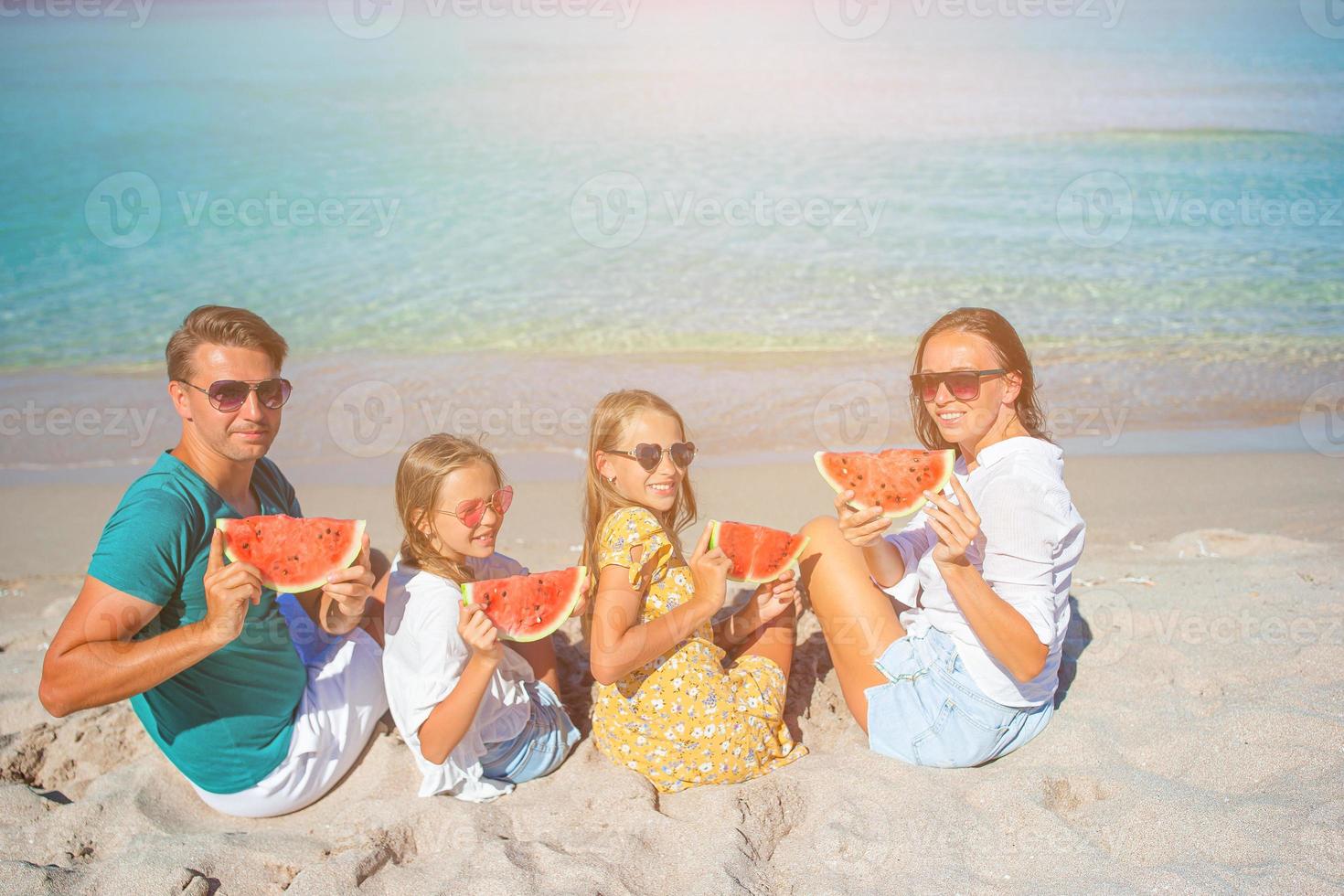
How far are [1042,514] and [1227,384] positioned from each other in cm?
767

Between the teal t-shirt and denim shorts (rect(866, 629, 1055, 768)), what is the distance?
7.64 ft

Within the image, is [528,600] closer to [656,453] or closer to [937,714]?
[656,453]

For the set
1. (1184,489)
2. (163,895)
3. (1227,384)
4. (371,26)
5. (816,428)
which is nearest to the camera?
(163,895)

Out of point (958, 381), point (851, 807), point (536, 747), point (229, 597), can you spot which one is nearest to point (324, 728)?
point (536, 747)

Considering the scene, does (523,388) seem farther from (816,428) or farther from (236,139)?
(236,139)

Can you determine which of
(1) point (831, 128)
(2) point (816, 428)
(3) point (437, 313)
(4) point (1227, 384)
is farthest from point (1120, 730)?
(1) point (831, 128)

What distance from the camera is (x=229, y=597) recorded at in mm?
3146

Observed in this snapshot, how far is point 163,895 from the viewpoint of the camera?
3.28 m

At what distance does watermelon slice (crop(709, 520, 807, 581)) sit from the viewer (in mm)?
3984

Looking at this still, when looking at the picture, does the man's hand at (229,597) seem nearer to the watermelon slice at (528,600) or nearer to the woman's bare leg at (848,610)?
the watermelon slice at (528,600)

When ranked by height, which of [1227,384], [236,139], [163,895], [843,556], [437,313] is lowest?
[163,895]

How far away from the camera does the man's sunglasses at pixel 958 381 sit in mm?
3850

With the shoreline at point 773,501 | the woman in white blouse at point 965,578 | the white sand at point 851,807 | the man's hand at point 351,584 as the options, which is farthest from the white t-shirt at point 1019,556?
the shoreline at point 773,501

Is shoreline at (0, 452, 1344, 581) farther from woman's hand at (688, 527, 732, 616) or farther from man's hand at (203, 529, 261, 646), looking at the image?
man's hand at (203, 529, 261, 646)
